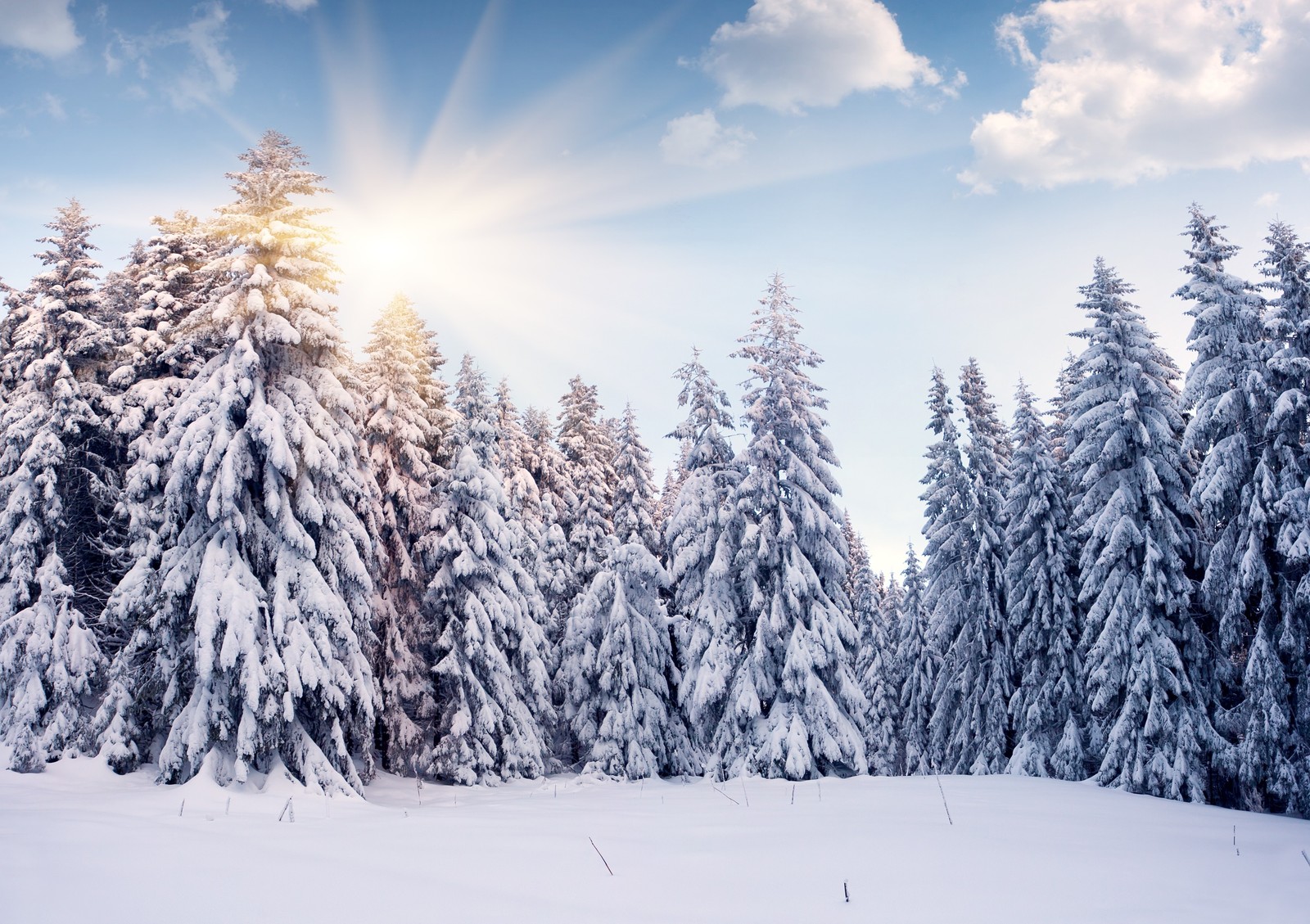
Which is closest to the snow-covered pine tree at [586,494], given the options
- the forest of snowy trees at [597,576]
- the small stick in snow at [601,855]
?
the forest of snowy trees at [597,576]

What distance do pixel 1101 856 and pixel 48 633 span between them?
886 inches

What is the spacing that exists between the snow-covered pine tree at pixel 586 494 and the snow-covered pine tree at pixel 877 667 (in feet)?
45.9

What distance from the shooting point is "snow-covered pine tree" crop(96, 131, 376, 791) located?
15.1 metres

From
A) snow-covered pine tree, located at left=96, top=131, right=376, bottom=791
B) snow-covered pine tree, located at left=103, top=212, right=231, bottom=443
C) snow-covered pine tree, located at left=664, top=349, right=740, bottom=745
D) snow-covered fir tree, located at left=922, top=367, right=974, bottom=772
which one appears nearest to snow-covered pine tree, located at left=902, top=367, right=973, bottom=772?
snow-covered fir tree, located at left=922, top=367, right=974, bottom=772

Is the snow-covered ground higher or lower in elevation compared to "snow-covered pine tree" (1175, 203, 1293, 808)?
lower

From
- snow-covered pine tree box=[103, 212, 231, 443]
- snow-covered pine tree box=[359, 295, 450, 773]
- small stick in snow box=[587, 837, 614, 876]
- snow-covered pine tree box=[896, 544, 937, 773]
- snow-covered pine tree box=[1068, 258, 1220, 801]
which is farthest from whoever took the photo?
snow-covered pine tree box=[896, 544, 937, 773]

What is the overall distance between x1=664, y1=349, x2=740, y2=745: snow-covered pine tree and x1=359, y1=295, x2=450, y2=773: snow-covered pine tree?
8311mm

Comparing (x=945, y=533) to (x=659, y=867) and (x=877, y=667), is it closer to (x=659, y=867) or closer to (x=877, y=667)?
(x=877, y=667)

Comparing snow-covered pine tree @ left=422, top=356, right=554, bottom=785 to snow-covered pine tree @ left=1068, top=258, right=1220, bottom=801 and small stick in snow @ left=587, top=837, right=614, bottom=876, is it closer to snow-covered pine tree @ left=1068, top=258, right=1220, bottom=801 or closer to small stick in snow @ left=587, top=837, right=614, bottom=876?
small stick in snow @ left=587, top=837, right=614, bottom=876

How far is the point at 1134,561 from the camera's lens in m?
21.0

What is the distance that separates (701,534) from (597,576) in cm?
491

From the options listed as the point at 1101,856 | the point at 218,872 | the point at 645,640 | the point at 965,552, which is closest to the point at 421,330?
the point at 645,640

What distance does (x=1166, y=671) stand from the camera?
19672 millimetres

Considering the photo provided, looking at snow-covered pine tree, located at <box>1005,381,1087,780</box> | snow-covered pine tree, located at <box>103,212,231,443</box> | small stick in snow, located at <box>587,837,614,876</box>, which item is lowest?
small stick in snow, located at <box>587,837,614,876</box>
